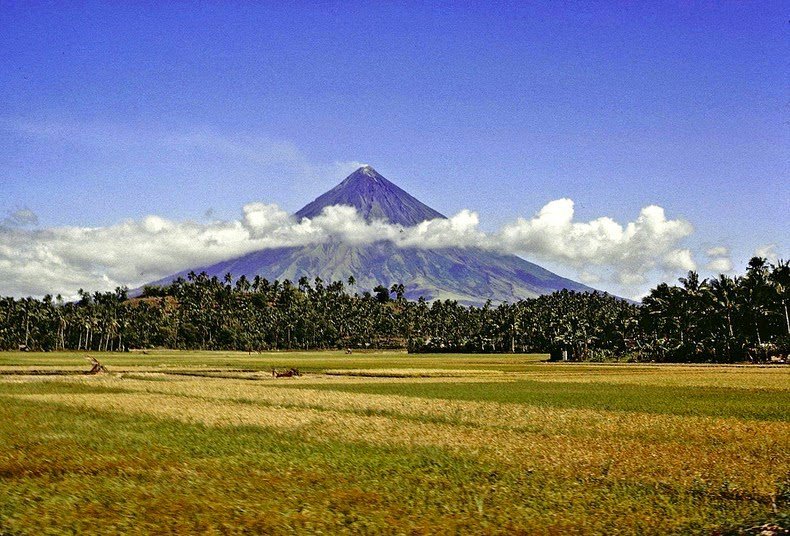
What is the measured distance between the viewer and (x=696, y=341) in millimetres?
127250

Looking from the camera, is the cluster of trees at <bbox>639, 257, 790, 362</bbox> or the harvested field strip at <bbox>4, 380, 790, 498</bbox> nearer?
the harvested field strip at <bbox>4, 380, 790, 498</bbox>

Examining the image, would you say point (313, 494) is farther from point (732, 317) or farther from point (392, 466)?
point (732, 317)

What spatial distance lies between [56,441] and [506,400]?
94.1 feet

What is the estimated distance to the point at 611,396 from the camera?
50.9 meters

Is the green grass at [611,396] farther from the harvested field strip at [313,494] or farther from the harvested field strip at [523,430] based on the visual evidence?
the harvested field strip at [313,494]

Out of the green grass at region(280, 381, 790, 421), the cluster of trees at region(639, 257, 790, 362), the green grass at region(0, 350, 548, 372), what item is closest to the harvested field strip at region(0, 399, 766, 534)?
the green grass at region(280, 381, 790, 421)

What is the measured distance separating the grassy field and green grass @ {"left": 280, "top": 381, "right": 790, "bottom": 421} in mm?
601

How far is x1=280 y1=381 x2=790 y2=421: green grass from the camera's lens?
40.9m

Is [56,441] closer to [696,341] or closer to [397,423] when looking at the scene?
[397,423]

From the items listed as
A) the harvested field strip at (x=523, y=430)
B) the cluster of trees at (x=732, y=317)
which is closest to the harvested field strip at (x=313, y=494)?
the harvested field strip at (x=523, y=430)

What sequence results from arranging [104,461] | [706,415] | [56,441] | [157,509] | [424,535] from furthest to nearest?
[706,415] < [56,441] < [104,461] < [157,509] < [424,535]

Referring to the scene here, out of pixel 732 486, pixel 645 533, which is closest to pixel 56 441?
pixel 645 533

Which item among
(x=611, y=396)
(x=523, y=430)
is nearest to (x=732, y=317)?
(x=611, y=396)

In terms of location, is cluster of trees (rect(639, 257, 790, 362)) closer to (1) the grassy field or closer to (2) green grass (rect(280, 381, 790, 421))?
(2) green grass (rect(280, 381, 790, 421))
